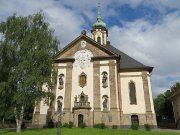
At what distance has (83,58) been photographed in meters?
40.4

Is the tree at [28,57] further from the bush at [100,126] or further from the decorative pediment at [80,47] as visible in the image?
the bush at [100,126]

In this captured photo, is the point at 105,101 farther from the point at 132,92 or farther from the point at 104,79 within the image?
the point at 132,92

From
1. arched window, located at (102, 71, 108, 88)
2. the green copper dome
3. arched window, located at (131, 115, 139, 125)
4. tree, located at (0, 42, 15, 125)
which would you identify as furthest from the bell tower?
tree, located at (0, 42, 15, 125)

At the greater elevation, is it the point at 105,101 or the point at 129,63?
the point at 129,63

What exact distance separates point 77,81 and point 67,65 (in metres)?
3.18

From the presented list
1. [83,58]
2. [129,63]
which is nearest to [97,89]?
[83,58]

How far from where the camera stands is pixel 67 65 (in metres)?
40.4

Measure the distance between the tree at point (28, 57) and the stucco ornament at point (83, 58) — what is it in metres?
7.01

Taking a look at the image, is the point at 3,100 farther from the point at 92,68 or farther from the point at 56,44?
the point at 92,68

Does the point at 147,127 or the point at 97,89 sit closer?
the point at 147,127

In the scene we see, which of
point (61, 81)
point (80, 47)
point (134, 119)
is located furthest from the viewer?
point (80, 47)

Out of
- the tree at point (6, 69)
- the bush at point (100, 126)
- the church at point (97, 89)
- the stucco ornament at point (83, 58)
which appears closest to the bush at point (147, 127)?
the church at point (97, 89)

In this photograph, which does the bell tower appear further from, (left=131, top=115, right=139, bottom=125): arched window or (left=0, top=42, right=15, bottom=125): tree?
(left=0, top=42, right=15, bottom=125): tree

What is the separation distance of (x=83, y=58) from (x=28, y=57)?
11.2m
